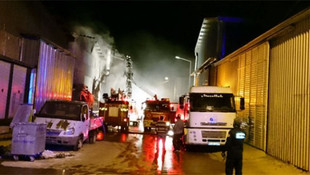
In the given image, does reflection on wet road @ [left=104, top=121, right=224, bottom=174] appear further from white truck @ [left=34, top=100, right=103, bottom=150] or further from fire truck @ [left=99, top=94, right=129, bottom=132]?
fire truck @ [left=99, top=94, right=129, bottom=132]

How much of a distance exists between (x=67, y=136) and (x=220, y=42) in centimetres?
2073

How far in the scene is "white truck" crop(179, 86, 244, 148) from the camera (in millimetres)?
14352

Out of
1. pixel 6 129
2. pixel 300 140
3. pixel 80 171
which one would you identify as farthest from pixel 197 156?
pixel 6 129

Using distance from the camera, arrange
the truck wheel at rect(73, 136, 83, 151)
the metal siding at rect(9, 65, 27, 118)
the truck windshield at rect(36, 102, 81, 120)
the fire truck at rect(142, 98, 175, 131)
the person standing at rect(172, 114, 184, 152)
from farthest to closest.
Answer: the fire truck at rect(142, 98, 175, 131) → the metal siding at rect(9, 65, 27, 118) → the person standing at rect(172, 114, 184, 152) → the truck windshield at rect(36, 102, 81, 120) → the truck wheel at rect(73, 136, 83, 151)

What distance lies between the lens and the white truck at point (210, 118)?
565 inches

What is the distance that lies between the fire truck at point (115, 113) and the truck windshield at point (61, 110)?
965cm

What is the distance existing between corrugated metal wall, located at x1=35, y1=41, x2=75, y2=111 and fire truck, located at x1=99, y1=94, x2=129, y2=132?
3.05 meters

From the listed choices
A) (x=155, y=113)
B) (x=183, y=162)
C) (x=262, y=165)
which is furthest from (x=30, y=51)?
(x=262, y=165)

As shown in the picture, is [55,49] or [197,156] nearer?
[197,156]

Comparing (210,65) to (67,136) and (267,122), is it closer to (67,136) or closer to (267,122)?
(267,122)

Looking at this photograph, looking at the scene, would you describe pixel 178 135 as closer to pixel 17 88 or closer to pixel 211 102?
pixel 211 102

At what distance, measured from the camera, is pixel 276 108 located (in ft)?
41.0

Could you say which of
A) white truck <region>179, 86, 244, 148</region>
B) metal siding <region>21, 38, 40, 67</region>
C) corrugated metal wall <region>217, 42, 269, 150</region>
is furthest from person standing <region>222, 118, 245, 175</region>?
metal siding <region>21, 38, 40, 67</region>

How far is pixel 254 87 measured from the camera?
50.6 ft
